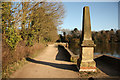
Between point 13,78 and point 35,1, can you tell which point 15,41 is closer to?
point 13,78

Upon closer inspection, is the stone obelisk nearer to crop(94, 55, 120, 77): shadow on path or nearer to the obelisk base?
the obelisk base

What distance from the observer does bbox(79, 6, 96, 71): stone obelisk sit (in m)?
5.69

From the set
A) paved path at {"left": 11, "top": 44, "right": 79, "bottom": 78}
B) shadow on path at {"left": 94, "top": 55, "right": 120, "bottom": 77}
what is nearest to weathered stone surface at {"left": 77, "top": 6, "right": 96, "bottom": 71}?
paved path at {"left": 11, "top": 44, "right": 79, "bottom": 78}

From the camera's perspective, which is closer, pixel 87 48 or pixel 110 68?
pixel 87 48

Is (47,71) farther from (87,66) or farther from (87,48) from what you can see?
(87,48)

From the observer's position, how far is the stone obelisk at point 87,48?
5.69m

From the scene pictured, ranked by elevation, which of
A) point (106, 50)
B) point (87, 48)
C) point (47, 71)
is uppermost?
point (87, 48)

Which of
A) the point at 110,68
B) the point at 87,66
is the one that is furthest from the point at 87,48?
the point at 110,68

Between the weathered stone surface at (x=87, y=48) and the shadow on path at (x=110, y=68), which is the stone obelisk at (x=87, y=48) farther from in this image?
the shadow on path at (x=110, y=68)

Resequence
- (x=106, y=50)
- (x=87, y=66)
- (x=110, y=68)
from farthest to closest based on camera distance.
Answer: (x=106, y=50) → (x=110, y=68) → (x=87, y=66)

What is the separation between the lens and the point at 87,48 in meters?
5.77

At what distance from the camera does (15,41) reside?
25.0ft

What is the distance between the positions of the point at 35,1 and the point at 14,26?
4.30 m

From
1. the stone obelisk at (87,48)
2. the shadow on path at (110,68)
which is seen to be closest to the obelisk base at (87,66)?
the stone obelisk at (87,48)
